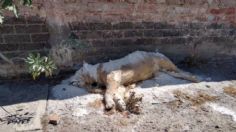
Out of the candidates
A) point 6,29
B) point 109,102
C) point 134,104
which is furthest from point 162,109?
point 6,29

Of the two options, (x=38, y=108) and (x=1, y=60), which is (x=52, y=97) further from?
Answer: (x=1, y=60)

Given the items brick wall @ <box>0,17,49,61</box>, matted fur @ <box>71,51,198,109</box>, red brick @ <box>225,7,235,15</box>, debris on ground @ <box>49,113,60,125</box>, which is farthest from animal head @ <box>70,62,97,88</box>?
red brick @ <box>225,7,235,15</box>

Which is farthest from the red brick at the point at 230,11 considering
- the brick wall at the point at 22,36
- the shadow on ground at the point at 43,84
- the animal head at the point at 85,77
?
the brick wall at the point at 22,36

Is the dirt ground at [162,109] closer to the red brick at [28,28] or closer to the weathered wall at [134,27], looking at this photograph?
the weathered wall at [134,27]

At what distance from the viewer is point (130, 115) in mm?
4297

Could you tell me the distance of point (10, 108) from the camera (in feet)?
14.3

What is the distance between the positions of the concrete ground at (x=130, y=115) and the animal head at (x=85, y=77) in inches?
4.6

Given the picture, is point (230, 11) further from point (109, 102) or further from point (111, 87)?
point (109, 102)

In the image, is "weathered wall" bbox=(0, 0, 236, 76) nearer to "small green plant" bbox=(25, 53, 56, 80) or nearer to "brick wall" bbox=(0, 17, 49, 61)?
"brick wall" bbox=(0, 17, 49, 61)

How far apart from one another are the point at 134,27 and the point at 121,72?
0.86 meters

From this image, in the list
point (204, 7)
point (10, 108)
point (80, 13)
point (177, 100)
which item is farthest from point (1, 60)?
point (204, 7)

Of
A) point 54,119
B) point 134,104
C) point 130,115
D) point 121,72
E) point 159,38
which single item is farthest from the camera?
point 159,38

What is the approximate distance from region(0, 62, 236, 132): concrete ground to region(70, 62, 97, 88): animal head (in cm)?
12

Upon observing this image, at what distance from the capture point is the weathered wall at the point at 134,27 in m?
4.95
